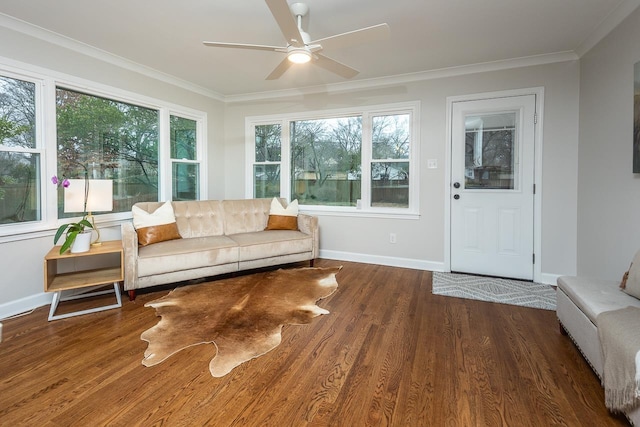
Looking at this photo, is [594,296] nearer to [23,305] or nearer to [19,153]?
[23,305]

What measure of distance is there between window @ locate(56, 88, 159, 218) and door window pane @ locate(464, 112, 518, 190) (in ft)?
12.9

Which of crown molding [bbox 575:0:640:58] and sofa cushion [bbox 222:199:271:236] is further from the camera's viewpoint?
sofa cushion [bbox 222:199:271:236]

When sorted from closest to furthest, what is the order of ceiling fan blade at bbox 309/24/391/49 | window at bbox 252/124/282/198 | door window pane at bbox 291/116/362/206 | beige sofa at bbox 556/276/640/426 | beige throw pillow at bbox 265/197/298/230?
1. beige sofa at bbox 556/276/640/426
2. ceiling fan blade at bbox 309/24/391/49
3. beige throw pillow at bbox 265/197/298/230
4. door window pane at bbox 291/116/362/206
5. window at bbox 252/124/282/198

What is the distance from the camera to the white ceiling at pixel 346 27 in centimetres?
242

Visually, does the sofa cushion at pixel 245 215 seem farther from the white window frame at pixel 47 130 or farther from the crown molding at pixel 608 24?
the crown molding at pixel 608 24

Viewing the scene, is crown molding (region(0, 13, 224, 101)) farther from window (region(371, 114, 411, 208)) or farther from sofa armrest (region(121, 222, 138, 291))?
window (region(371, 114, 411, 208))

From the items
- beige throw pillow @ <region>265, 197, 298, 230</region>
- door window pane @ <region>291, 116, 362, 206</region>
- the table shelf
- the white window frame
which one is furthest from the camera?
door window pane @ <region>291, 116, 362, 206</region>

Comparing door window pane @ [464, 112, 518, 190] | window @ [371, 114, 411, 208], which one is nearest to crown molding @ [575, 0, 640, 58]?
door window pane @ [464, 112, 518, 190]

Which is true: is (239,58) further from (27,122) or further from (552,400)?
(552,400)

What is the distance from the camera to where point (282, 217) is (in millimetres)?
4281

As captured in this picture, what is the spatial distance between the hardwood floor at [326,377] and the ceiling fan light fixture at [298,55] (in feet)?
6.96

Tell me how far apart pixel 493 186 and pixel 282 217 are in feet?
8.70

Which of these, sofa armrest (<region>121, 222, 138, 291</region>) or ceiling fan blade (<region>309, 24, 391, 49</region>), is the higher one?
ceiling fan blade (<region>309, 24, 391, 49</region>)

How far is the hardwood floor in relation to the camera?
59.6 inches
